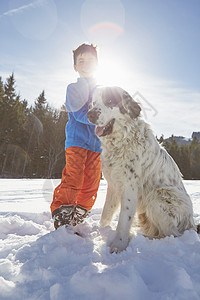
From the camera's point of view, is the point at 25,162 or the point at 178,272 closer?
the point at 178,272

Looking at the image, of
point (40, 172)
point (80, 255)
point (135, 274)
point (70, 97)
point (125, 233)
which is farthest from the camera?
point (40, 172)

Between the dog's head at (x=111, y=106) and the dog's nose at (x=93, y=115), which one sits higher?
the dog's head at (x=111, y=106)

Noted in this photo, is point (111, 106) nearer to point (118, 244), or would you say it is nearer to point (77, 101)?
point (77, 101)

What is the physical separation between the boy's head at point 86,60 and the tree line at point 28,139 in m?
20.0

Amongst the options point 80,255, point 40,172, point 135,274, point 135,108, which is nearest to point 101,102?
point 135,108

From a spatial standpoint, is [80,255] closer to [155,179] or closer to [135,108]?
[155,179]

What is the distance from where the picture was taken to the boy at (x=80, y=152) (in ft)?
8.11

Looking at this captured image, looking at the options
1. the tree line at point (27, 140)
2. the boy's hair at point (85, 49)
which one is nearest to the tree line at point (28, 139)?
the tree line at point (27, 140)

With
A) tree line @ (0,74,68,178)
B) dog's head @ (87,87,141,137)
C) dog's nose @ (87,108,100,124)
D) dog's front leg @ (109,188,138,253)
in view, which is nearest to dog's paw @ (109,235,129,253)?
dog's front leg @ (109,188,138,253)

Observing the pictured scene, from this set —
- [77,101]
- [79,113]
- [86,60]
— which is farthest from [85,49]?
[79,113]

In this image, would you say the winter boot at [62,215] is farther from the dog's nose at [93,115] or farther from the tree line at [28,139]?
the tree line at [28,139]

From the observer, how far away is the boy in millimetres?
2471

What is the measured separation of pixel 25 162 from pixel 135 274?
1124 inches

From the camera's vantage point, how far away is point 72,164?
255 centimetres
